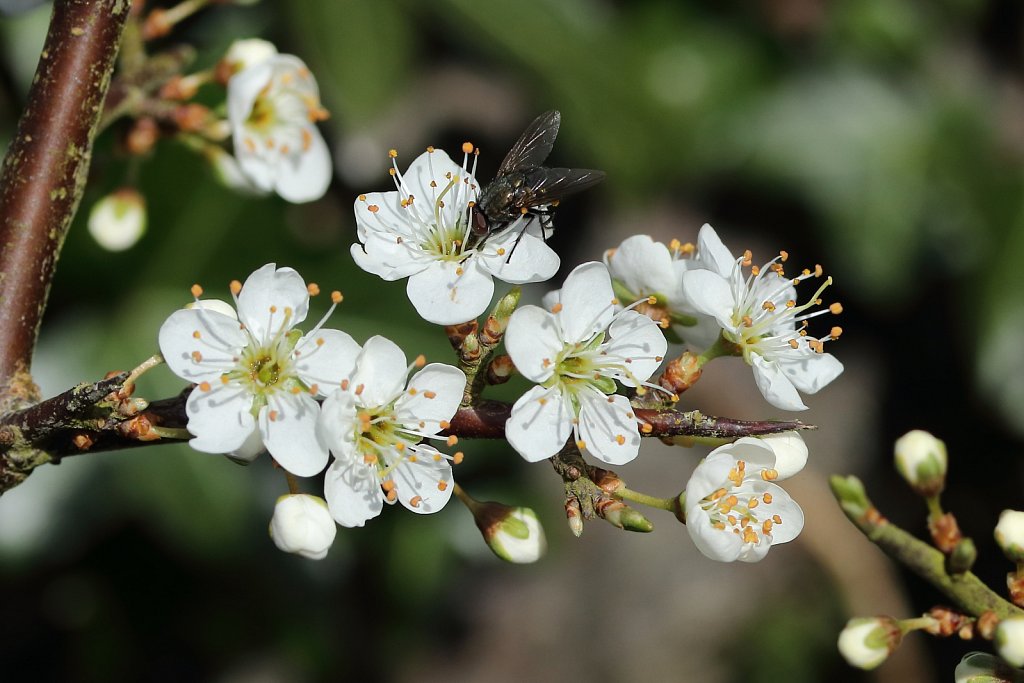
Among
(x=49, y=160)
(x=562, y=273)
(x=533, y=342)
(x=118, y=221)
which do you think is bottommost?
(x=562, y=273)

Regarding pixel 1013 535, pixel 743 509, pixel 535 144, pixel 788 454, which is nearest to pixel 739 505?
pixel 743 509

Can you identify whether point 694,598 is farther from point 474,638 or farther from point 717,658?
point 474,638

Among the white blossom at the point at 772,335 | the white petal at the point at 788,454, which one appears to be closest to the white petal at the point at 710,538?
the white petal at the point at 788,454

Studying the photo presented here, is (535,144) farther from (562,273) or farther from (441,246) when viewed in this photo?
(562,273)

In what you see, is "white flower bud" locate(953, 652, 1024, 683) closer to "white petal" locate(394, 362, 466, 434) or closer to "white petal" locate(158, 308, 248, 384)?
"white petal" locate(394, 362, 466, 434)

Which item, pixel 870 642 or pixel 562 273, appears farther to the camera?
pixel 562 273

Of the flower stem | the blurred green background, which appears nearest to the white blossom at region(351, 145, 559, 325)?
the flower stem

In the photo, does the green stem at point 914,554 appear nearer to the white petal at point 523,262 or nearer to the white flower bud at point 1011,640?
the white flower bud at point 1011,640
